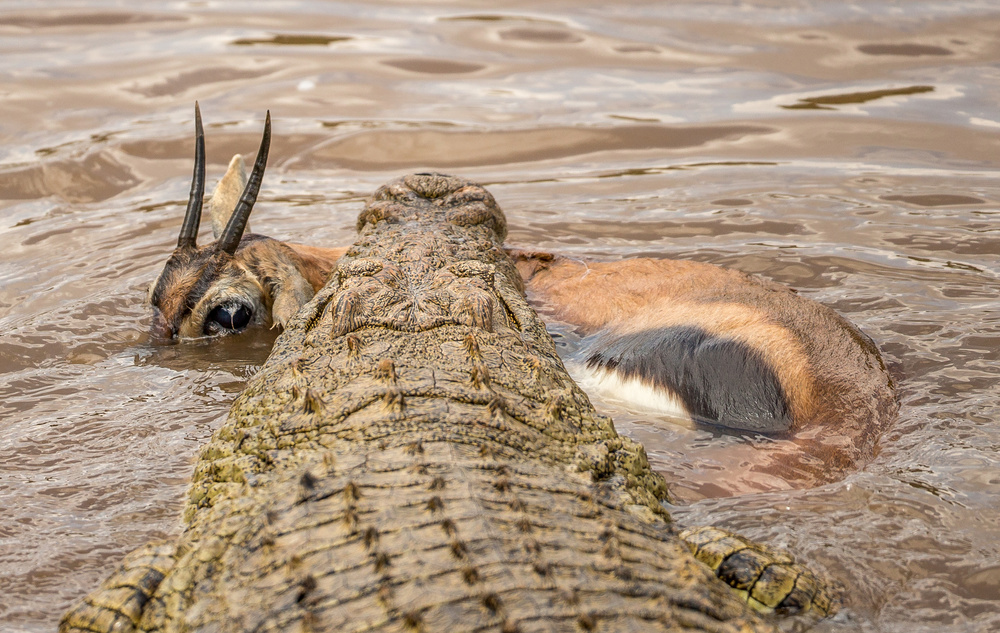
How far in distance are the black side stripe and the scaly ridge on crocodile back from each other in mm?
668

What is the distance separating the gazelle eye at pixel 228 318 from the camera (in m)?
4.88

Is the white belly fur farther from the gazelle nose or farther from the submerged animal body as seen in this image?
the gazelle nose

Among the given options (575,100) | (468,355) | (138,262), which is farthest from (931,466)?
(575,100)

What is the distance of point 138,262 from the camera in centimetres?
581

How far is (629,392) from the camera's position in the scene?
4074 millimetres

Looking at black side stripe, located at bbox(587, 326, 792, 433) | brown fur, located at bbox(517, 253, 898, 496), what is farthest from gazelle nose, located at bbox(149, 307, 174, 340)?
black side stripe, located at bbox(587, 326, 792, 433)

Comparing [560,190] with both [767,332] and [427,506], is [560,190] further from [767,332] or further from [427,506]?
[427,506]

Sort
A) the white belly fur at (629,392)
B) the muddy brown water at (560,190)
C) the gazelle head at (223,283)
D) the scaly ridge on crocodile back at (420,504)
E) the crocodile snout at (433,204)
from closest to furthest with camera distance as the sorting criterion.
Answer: the scaly ridge on crocodile back at (420,504)
the muddy brown water at (560,190)
the white belly fur at (629,392)
the crocodile snout at (433,204)
the gazelle head at (223,283)

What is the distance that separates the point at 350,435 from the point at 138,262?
11.8 feet

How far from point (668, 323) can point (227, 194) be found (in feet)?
8.33

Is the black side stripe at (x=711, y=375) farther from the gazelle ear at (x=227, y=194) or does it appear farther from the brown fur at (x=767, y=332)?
the gazelle ear at (x=227, y=194)

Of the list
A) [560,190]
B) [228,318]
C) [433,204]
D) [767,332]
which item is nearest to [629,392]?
[767,332]

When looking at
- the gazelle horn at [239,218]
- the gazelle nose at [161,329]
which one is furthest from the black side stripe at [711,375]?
the gazelle nose at [161,329]

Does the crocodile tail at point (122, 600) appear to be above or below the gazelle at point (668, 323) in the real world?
below
